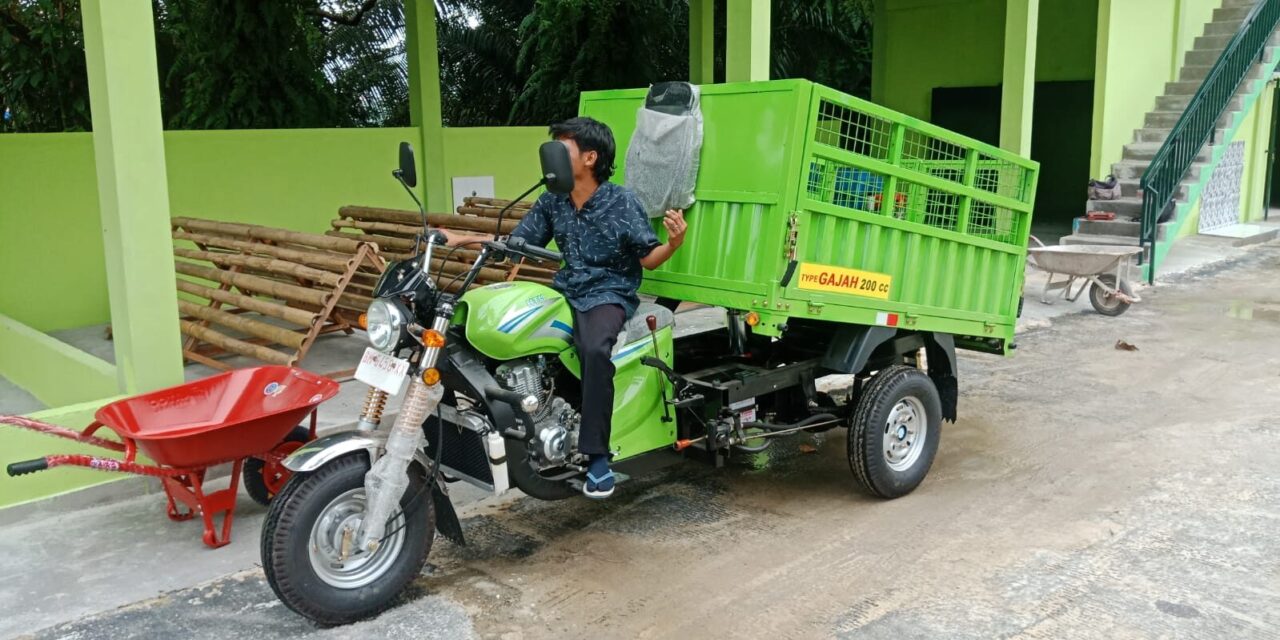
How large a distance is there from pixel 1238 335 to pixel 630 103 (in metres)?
7.11

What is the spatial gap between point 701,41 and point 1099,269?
6.17m

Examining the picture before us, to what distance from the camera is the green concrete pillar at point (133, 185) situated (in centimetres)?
535

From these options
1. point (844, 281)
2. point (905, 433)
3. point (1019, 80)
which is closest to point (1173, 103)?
point (1019, 80)

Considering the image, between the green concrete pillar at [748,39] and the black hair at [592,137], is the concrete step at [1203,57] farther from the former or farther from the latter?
the black hair at [592,137]

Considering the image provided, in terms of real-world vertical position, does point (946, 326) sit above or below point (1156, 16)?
below

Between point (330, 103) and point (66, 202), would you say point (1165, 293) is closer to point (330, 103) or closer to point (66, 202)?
point (330, 103)

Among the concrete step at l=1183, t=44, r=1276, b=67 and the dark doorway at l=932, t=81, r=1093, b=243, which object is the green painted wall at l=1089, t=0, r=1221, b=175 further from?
the dark doorway at l=932, t=81, r=1093, b=243

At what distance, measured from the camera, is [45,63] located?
1359cm

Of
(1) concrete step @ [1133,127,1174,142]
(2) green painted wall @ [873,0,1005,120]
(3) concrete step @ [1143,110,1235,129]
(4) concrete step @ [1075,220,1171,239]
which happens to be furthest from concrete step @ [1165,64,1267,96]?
(4) concrete step @ [1075,220,1171,239]

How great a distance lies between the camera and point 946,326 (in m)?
5.84

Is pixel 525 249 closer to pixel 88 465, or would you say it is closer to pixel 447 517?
pixel 447 517

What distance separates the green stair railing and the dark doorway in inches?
77.4

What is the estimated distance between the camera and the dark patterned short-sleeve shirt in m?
4.70

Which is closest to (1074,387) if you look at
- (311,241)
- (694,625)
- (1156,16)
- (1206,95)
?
(694,625)
